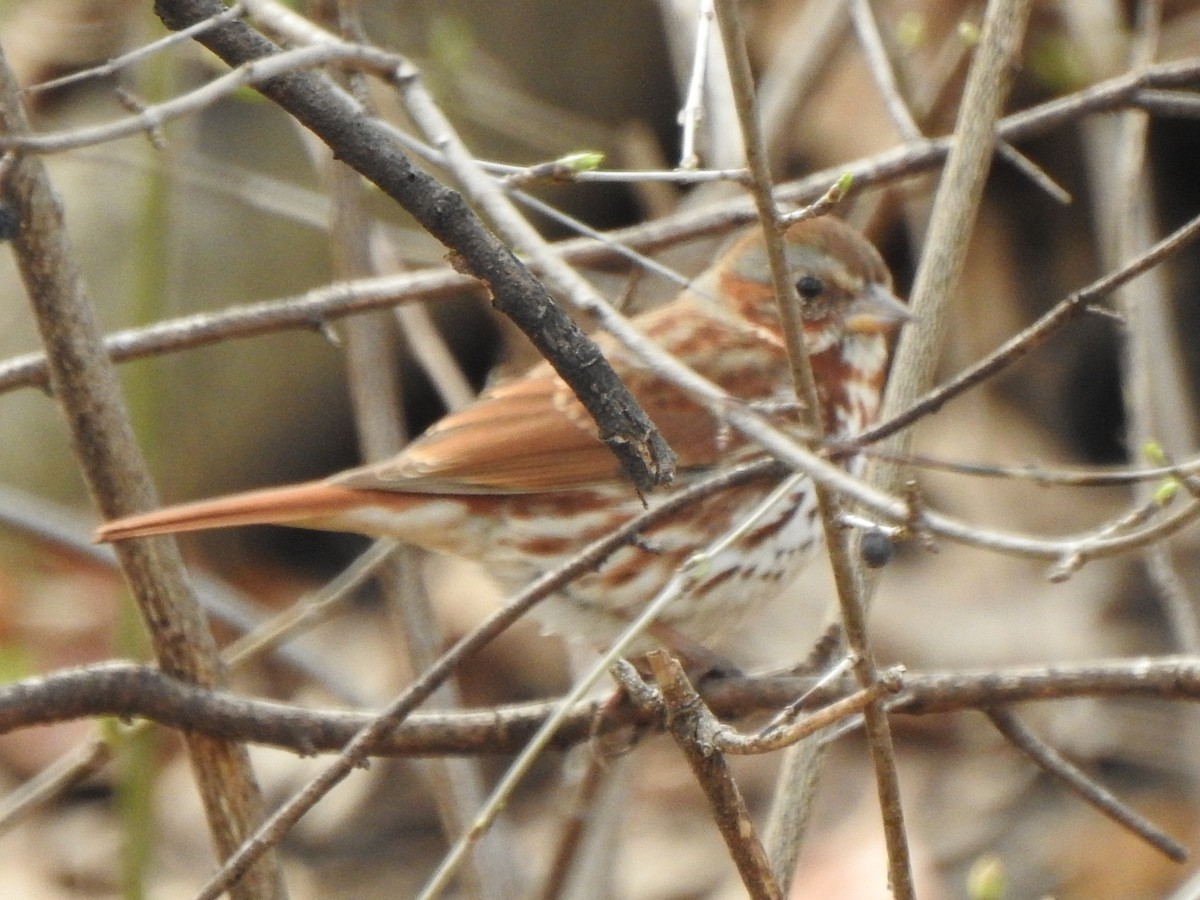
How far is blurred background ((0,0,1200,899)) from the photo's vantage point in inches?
166

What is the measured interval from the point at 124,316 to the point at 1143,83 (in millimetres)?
3386

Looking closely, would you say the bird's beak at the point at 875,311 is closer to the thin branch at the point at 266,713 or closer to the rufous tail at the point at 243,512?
the rufous tail at the point at 243,512

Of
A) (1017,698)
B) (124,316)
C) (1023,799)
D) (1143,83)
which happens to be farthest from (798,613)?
(1017,698)

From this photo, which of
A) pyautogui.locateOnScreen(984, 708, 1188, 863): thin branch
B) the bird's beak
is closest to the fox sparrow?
the bird's beak

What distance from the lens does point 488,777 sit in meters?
4.56

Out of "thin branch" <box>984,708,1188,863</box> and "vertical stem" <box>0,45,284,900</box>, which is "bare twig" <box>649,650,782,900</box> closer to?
"thin branch" <box>984,708,1188,863</box>

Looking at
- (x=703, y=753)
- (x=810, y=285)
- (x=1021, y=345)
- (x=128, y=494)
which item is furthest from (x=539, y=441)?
(x=1021, y=345)

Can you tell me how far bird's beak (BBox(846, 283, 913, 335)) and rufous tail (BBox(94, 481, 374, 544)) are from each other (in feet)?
3.55

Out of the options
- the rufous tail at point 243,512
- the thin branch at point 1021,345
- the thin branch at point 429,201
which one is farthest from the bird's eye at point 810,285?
the thin branch at point 429,201

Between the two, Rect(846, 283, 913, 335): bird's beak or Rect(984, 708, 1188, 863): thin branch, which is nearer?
Rect(984, 708, 1188, 863): thin branch

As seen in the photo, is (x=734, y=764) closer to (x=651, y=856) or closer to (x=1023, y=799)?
(x=651, y=856)

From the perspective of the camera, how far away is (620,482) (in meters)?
3.18

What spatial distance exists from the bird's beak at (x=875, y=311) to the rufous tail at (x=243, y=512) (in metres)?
1.08

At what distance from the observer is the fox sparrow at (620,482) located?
118 inches
